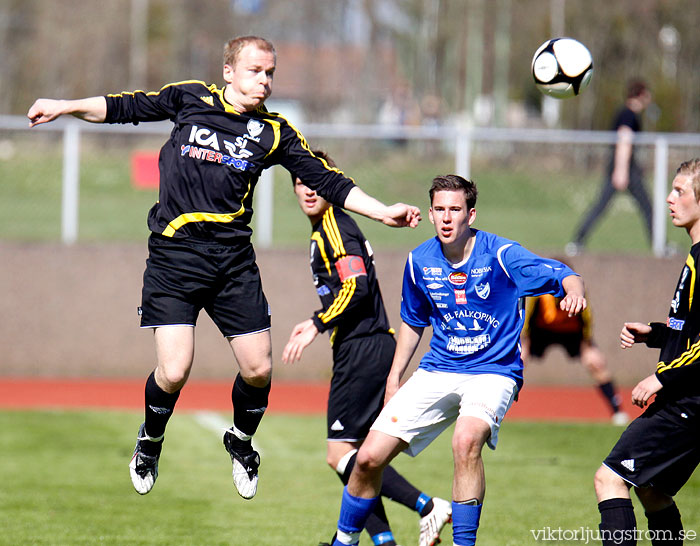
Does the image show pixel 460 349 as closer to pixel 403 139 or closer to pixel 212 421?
pixel 212 421

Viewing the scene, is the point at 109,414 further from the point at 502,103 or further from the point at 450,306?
the point at 502,103

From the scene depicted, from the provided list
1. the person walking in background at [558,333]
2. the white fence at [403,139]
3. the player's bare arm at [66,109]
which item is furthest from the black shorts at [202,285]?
the white fence at [403,139]

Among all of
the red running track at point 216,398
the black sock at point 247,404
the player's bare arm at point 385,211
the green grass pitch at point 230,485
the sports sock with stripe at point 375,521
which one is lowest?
the red running track at point 216,398

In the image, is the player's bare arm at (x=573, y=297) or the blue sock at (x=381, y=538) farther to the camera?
the blue sock at (x=381, y=538)

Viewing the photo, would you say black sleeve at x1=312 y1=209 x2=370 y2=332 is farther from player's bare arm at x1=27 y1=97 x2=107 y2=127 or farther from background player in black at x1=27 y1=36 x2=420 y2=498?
player's bare arm at x1=27 y1=97 x2=107 y2=127

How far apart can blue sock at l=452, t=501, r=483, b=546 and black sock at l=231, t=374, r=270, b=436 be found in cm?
134

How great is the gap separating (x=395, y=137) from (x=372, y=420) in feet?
23.8

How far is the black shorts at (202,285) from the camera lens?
218 inches

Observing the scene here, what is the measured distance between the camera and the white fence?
42.3 ft

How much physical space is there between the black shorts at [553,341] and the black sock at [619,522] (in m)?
5.35

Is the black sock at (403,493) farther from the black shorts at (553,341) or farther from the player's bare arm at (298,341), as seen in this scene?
the black shorts at (553,341)

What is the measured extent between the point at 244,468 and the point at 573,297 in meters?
2.26

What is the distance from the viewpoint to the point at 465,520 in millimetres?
5289

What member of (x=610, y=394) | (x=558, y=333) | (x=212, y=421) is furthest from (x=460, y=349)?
(x=212, y=421)
